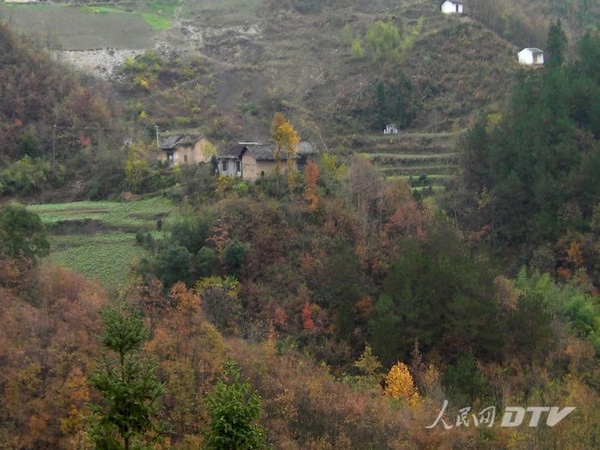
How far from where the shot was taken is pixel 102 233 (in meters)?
28.3

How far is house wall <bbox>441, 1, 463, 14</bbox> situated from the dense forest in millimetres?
11527

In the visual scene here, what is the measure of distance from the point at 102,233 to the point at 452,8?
31.6 metres

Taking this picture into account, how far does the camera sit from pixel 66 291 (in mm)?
21156

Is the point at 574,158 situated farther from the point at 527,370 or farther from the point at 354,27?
the point at 354,27

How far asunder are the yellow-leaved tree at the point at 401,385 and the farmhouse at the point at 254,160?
35.5ft

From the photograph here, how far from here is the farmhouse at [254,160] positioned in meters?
29.3

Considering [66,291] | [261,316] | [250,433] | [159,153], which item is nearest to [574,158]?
[261,316]

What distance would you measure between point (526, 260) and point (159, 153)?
17730 millimetres

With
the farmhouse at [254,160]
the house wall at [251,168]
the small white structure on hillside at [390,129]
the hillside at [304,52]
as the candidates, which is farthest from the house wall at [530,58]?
the house wall at [251,168]

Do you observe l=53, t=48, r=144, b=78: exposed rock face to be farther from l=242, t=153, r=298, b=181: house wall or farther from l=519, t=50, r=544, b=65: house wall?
l=519, t=50, r=544, b=65: house wall

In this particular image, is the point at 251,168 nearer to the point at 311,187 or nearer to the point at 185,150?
the point at 311,187

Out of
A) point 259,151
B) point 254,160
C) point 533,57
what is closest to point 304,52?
point 533,57

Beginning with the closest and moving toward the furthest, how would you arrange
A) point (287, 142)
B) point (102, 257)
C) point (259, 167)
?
point (102, 257)
point (287, 142)
point (259, 167)

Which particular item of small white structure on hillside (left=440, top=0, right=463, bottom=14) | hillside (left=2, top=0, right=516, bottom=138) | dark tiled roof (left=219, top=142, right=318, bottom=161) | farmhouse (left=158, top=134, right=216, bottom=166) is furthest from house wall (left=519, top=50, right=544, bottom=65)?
farmhouse (left=158, top=134, right=216, bottom=166)
